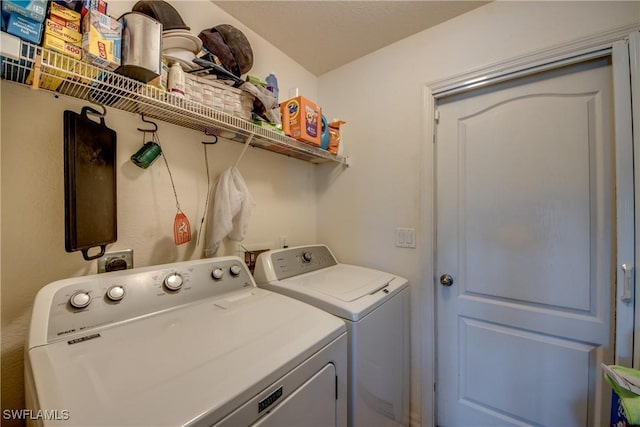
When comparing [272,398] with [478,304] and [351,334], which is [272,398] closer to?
[351,334]

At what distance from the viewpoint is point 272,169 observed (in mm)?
1818

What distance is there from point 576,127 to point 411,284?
3.94ft

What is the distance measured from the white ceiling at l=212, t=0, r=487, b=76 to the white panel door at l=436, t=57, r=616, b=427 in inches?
21.3

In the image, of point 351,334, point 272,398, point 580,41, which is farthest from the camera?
Answer: point 580,41

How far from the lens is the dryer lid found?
4.09 feet

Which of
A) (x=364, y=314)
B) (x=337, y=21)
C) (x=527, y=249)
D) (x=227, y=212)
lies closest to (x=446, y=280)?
(x=527, y=249)

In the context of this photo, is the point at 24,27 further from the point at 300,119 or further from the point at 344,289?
the point at 344,289

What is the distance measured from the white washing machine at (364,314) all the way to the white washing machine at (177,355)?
3.9 inches

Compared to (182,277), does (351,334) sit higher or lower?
lower

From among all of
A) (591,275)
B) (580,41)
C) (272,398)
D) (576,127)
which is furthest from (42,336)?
(580,41)

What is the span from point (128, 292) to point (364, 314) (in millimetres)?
931

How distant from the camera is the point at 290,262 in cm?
156

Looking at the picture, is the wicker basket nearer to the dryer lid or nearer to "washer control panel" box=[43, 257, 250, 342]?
"washer control panel" box=[43, 257, 250, 342]

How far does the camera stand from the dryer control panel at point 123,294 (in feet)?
2.56
